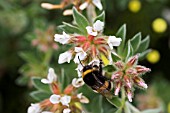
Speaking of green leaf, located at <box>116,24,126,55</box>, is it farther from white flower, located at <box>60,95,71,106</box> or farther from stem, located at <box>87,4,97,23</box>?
white flower, located at <box>60,95,71,106</box>

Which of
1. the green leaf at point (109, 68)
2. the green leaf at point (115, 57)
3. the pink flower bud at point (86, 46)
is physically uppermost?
the pink flower bud at point (86, 46)

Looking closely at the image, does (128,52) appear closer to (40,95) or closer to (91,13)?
(91,13)

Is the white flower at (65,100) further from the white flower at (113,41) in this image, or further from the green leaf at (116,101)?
the white flower at (113,41)

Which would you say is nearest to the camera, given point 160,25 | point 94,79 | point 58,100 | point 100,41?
point 94,79

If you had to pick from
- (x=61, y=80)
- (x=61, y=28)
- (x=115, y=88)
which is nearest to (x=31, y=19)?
(x=61, y=80)

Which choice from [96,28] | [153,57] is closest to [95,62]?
[96,28]

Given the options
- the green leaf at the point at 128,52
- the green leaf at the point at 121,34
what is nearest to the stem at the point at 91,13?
the green leaf at the point at 121,34
